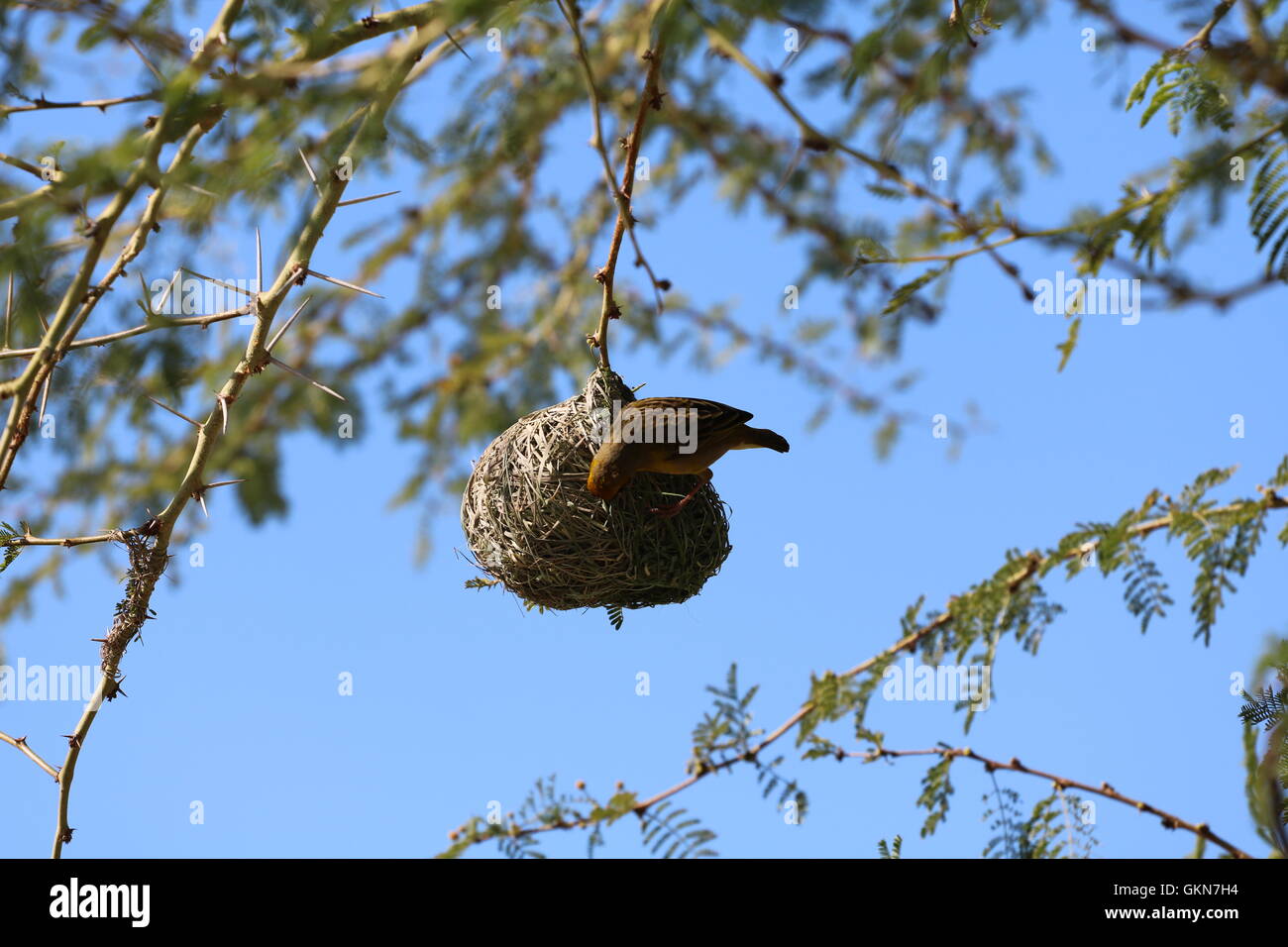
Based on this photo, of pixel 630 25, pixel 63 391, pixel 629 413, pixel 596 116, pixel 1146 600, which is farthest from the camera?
pixel 630 25

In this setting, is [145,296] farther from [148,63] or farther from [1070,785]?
[1070,785]

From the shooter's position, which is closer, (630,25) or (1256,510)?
(1256,510)

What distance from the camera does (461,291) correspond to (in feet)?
17.7

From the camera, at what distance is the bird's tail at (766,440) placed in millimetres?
2914

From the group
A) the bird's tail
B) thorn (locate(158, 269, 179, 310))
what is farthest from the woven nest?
thorn (locate(158, 269, 179, 310))

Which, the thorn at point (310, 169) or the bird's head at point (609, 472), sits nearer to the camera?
the thorn at point (310, 169)

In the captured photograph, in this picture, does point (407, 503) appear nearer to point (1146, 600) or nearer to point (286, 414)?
point (286, 414)

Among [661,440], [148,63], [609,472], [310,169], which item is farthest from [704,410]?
[148,63]

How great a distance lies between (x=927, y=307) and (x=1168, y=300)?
2.25m

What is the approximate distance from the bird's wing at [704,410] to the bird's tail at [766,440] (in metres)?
0.13

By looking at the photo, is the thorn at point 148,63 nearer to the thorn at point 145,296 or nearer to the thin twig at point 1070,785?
the thorn at point 145,296

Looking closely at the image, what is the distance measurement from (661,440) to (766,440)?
36 centimetres

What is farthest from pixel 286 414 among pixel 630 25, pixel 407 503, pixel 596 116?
pixel 596 116

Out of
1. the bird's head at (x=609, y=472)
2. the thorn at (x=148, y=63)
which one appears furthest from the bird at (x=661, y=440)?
the thorn at (x=148, y=63)
